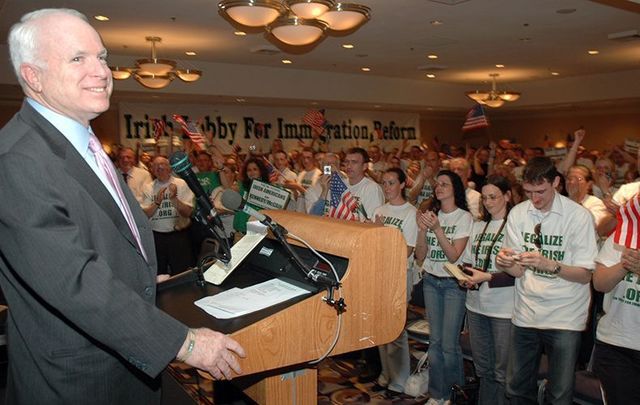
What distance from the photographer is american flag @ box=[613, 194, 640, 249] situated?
2484 mm

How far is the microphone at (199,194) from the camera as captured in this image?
1.97 meters

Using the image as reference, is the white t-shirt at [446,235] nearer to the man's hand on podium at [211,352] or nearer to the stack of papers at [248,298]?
the stack of papers at [248,298]

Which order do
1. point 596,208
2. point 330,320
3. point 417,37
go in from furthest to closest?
point 417,37 < point 596,208 < point 330,320

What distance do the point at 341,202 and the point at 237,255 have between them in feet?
7.04

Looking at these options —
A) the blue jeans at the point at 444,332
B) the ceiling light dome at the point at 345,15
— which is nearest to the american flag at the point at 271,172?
the ceiling light dome at the point at 345,15

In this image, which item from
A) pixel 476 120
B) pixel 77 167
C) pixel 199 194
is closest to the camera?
pixel 77 167

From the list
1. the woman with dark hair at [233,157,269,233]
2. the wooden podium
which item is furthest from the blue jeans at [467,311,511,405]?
the woman with dark hair at [233,157,269,233]

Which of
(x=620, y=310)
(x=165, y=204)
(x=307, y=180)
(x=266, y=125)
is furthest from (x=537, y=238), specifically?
(x=266, y=125)

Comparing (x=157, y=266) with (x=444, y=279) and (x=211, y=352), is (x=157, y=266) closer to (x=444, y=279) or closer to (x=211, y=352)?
(x=211, y=352)

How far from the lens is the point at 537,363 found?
330cm

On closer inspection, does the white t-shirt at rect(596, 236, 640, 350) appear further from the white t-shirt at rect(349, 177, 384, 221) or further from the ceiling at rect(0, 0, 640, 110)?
the ceiling at rect(0, 0, 640, 110)

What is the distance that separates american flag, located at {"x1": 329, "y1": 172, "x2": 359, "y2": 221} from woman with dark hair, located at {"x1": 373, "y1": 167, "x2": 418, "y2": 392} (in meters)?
0.24

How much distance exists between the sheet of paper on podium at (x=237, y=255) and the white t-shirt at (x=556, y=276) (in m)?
1.71

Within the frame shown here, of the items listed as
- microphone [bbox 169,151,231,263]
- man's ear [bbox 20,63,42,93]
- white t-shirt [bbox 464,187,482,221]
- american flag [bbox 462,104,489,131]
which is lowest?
white t-shirt [bbox 464,187,482,221]
